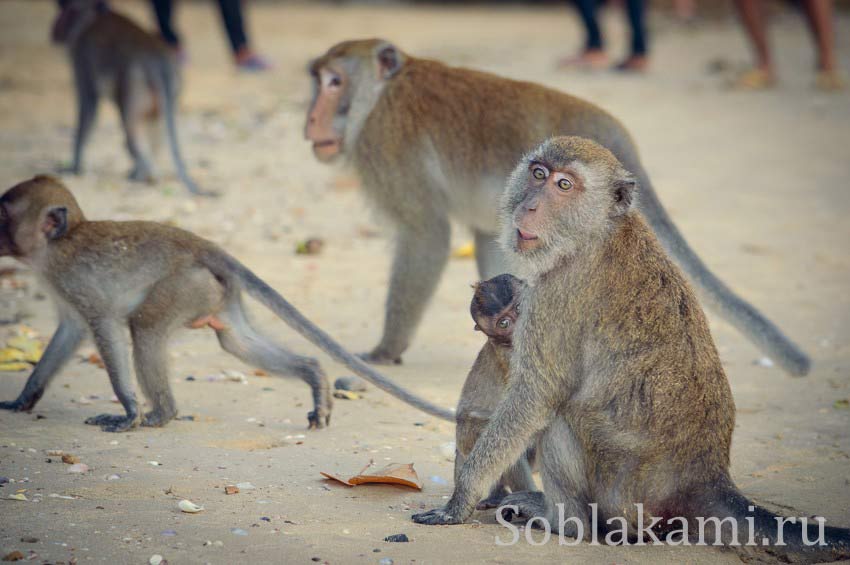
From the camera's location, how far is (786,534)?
3.79m

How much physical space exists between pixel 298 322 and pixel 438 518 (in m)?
1.48

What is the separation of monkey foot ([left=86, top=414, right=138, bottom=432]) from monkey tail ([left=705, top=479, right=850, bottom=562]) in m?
2.60

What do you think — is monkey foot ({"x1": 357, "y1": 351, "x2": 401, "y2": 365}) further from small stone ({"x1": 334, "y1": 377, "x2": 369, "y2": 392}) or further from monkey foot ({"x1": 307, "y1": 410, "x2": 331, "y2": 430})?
monkey foot ({"x1": 307, "y1": 410, "x2": 331, "y2": 430})

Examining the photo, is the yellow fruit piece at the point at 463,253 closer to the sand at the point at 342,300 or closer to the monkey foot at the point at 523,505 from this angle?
the sand at the point at 342,300

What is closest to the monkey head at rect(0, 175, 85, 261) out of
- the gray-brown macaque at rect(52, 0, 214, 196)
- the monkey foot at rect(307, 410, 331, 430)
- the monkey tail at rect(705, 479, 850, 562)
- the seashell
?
the monkey foot at rect(307, 410, 331, 430)

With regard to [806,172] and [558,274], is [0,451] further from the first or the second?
[806,172]

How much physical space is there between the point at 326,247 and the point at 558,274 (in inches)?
182

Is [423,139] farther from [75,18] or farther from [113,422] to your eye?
[75,18]

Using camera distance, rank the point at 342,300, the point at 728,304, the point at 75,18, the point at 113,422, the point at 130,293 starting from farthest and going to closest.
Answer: the point at 75,18
the point at 342,300
the point at 728,304
the point at 130,293
the point at 113,422

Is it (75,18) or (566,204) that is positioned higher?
(75,18)

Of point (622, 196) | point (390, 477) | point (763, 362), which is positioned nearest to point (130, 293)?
point (390, 477)

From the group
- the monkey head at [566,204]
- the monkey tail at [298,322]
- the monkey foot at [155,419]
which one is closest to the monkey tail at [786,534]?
the monkey head at [566,204]

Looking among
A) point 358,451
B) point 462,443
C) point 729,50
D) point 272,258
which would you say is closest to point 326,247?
point 272,258

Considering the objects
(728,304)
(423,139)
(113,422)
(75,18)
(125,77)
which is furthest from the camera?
(75,18)
